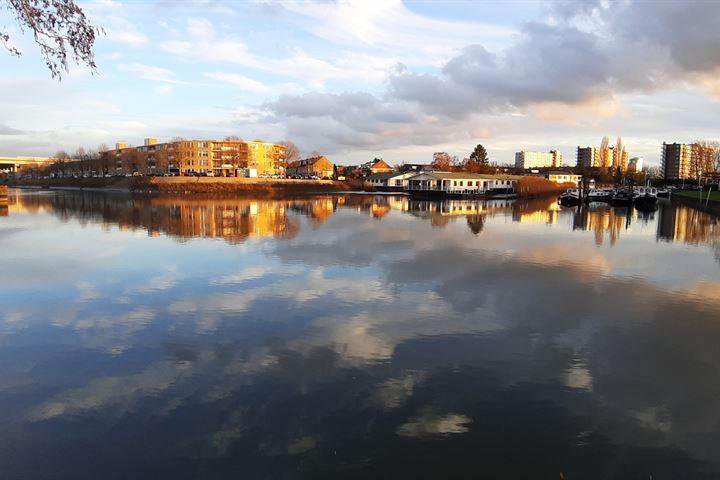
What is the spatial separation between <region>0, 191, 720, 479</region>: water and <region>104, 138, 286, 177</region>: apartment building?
9089cm

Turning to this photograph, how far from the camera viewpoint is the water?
18.8 ft

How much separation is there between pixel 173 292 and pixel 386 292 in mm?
5620

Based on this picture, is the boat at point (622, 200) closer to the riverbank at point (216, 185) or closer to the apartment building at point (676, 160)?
the riverbank at point (216, 185)

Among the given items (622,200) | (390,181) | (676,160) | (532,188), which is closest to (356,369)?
(622,200)

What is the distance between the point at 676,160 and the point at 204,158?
177 metres

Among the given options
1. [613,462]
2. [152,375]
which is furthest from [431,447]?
[152,375]

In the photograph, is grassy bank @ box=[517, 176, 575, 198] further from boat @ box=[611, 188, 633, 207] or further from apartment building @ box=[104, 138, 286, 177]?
apartment building @ box=[104, 138, 286, 177]

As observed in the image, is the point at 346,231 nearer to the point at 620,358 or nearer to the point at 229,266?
the point at 229,266

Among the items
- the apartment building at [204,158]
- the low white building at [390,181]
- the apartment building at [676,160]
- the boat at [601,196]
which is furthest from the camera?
the apartment building at [676,160]

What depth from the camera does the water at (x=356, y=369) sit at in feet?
18.8

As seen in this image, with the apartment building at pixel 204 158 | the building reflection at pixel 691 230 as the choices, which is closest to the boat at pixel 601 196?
the building reflection at pixel 691 230

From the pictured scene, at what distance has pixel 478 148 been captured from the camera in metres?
119

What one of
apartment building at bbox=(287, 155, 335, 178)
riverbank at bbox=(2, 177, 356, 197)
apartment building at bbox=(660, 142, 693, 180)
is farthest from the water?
apartment building at bbox=(660, 142, 693, 180)

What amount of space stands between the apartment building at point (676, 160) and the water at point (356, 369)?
8002 inches
